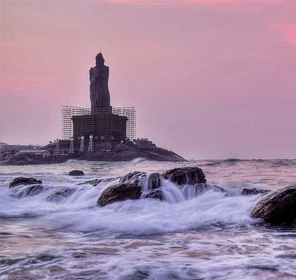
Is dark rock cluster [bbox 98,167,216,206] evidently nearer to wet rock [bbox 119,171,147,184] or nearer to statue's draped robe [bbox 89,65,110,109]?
wet rock [bbox 119,171,147,184]

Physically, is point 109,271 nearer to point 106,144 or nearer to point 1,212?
point 1,212

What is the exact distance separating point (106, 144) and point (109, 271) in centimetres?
14730

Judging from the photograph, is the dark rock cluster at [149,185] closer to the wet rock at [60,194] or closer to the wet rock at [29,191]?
the wet rock at [60,194]

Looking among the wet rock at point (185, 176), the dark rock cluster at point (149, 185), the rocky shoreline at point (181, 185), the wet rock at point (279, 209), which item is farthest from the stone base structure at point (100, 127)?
the wet rock at point (279, 209)

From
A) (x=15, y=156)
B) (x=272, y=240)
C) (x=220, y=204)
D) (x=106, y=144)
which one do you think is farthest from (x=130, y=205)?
(x=106, y=144)

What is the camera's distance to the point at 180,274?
814 cm

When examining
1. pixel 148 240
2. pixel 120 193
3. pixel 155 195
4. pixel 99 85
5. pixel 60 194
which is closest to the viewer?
pixel 148 240

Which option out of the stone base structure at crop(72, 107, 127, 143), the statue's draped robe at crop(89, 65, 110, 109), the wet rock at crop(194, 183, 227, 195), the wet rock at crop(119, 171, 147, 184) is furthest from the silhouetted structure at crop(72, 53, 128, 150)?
the wet rock at crop(194, 183, 227, 195)

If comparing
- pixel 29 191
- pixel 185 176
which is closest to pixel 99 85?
pixel 29 191

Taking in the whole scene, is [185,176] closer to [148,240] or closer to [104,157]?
[148,240]

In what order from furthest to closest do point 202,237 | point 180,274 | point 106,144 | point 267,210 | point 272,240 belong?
point 106,144 → point 267,210 → point 202,237 → point 272,240 → point 180,274

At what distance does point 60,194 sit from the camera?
23281 mm

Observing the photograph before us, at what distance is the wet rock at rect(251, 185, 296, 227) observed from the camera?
45.5 ft

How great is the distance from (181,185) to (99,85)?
173 meters
